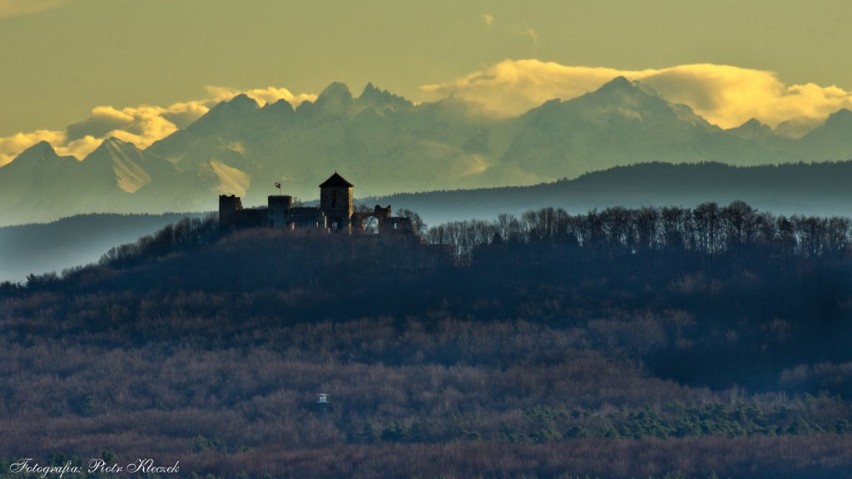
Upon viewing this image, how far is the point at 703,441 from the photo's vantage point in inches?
6063

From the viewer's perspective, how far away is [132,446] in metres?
162

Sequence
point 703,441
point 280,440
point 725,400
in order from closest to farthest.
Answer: point 703,441, point 280,440, point 725,400

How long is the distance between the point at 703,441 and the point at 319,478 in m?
29.7

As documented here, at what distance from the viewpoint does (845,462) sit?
143375 mm

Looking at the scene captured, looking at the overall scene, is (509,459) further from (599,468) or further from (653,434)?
(653,434)

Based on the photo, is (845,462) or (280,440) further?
(280,440)

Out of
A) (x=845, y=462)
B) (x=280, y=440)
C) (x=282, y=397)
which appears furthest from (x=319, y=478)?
(x=282, y=397)

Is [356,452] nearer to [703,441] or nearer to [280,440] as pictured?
[280,440]

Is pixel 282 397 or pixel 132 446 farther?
pixel 282 397

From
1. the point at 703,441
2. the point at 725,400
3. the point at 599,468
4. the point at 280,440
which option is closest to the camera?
the point at 599,468

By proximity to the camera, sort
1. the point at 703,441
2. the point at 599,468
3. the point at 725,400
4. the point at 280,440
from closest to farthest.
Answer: the point at 599,468
the point at 703,441
the point at 280,440
the point at 725,400

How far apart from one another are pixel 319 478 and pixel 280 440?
23.0m

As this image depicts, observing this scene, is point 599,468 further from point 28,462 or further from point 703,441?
point 28,462

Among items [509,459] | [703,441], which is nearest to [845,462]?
[703,441]
